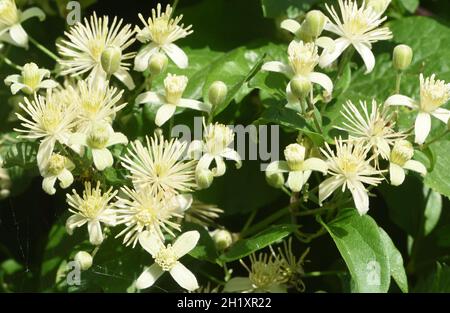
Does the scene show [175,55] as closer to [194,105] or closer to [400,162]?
[194,105]

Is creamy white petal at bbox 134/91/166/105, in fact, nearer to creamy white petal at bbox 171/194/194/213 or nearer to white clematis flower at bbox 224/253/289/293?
creamy white petal at bbox 171/194/194/213

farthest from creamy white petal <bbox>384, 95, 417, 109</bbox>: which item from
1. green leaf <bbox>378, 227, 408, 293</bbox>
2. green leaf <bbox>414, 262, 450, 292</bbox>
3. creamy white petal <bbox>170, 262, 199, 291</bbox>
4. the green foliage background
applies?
creamy white petal <bbox>170, 262, 199, 291</bbox>

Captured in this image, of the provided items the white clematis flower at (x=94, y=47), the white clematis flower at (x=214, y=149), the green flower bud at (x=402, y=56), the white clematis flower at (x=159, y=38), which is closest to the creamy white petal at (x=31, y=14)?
the white clematis flower at (x=94, y=47)

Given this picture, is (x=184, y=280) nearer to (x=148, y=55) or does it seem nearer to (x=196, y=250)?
(x=196, y=250)

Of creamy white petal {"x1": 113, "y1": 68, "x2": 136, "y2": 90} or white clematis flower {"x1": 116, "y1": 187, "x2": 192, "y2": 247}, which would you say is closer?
white clematis flower {"x1": 116, "y1": 187, "x2": 192, "y2": 247}

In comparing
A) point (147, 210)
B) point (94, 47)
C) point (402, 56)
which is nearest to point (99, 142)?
point (147, 210)

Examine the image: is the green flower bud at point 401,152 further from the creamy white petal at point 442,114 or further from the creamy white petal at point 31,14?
the creamy white petal at point 31,14
